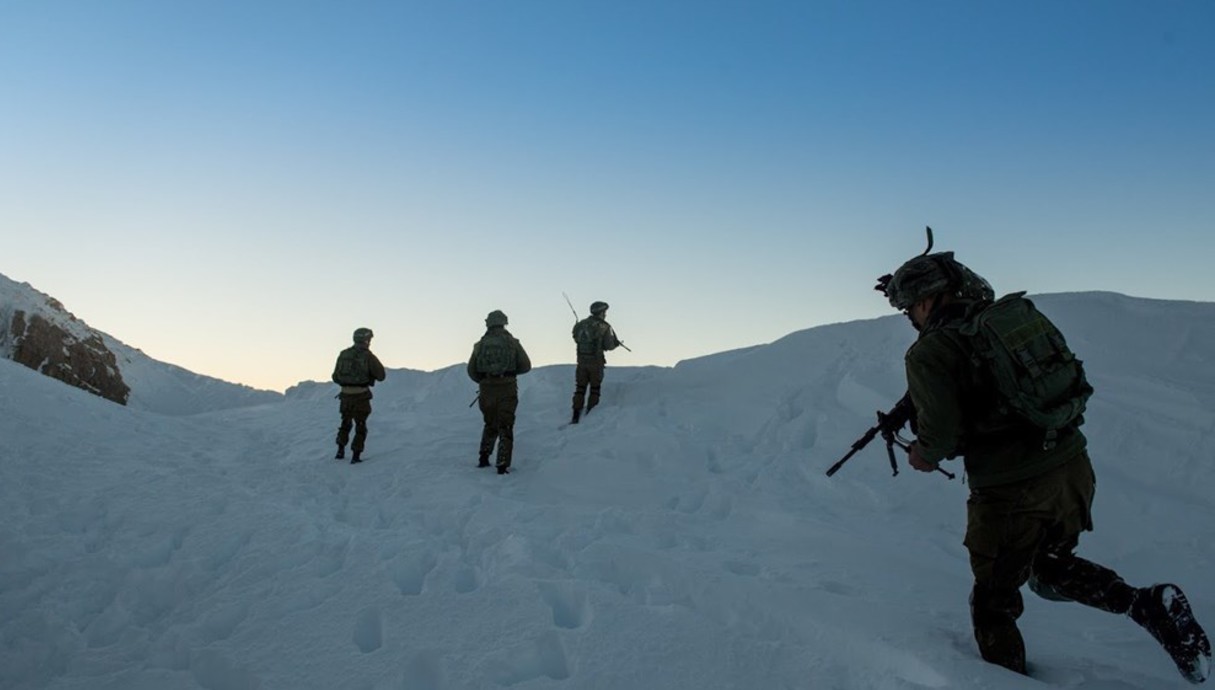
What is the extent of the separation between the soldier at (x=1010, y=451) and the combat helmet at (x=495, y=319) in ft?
26.5

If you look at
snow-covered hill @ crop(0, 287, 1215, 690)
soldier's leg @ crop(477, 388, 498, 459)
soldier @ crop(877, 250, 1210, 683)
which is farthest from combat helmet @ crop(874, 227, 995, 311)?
soldier's leg @ crop(477, 388, 498, 459)

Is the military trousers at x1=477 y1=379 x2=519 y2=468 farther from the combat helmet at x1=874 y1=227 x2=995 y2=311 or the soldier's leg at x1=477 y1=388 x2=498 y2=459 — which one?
the combat helmet at x1=874 y1=227 x2=995 y2=311

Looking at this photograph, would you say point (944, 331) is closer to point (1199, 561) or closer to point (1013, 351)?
point (1013, 351)

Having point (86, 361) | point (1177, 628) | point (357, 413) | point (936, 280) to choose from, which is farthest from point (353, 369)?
point (86, 361)

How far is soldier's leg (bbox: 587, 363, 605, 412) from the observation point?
13844 millimetres

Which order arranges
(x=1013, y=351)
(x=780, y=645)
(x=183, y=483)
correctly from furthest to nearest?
1. (x=183, y=483)
2. (x=780, y=645)
3. (x=1013, y=351)

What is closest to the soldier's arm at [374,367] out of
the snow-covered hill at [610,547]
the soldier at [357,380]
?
the soldier at [357,380]

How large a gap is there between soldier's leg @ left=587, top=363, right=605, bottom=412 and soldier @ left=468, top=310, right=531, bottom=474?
2.94 m

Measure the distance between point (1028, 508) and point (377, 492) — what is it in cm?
802

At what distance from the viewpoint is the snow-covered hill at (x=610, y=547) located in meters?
3.89

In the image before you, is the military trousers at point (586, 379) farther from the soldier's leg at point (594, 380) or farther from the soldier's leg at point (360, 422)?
the soldier's leg at point (360, 422)

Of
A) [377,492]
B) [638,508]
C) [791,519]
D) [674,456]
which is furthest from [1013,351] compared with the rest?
[377,492]

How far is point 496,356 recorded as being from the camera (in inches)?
424

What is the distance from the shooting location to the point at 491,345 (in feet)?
35.6
